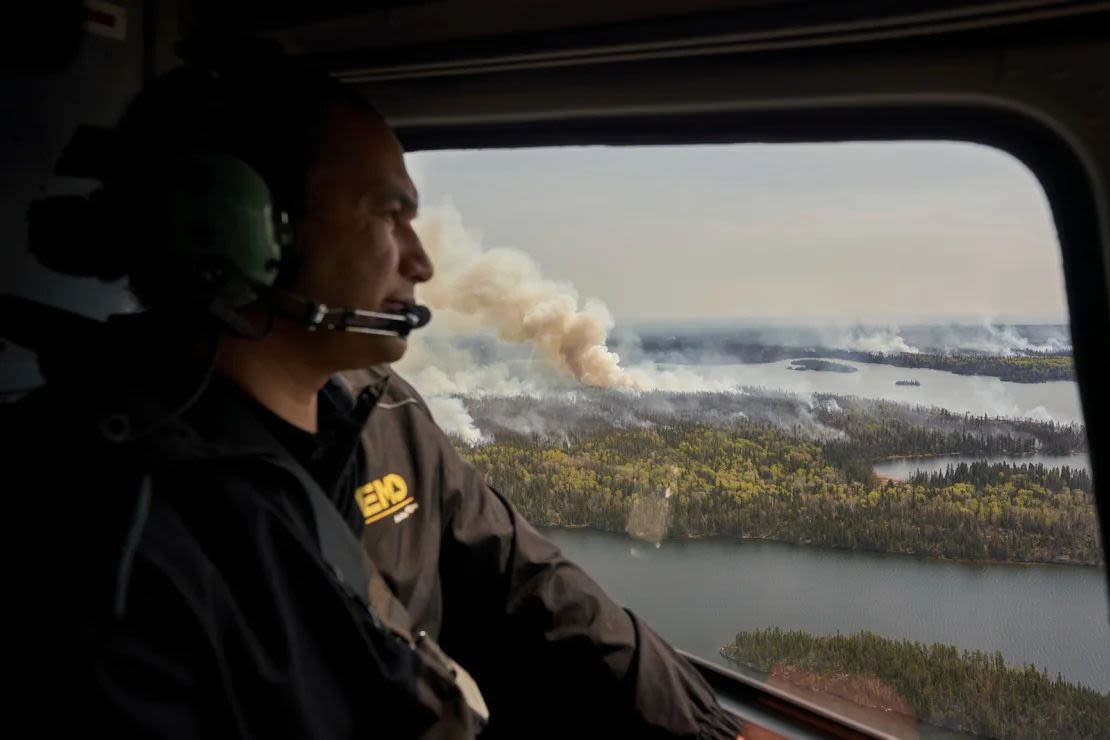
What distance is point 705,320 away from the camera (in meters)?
2.00

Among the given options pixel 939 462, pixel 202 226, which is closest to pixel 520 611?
pixel 939 462

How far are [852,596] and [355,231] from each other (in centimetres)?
134

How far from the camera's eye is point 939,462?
181 centimetres

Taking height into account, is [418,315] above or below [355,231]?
below

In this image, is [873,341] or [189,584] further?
[873,341]

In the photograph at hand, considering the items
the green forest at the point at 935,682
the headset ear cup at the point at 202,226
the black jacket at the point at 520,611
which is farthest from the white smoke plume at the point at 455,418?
the headset ear cup at the point at 202,226

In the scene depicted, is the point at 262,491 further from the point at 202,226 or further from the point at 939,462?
the point at 939,462

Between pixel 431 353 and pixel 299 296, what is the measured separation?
994 mm

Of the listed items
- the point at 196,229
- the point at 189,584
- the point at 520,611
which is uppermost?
the point at 196,229

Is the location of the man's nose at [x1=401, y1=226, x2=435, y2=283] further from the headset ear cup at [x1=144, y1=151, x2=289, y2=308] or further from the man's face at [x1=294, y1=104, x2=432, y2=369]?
the headset ear cup at [x1=144, y1=151, x2=289, y2=308]

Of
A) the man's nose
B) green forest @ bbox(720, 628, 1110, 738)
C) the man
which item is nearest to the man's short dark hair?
the man

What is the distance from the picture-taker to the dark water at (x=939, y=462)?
1.62 m

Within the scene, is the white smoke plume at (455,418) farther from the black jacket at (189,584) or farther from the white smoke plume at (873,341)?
the white smoke plume at (873,341)

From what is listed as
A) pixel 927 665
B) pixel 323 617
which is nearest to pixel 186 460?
pixel 323 617
